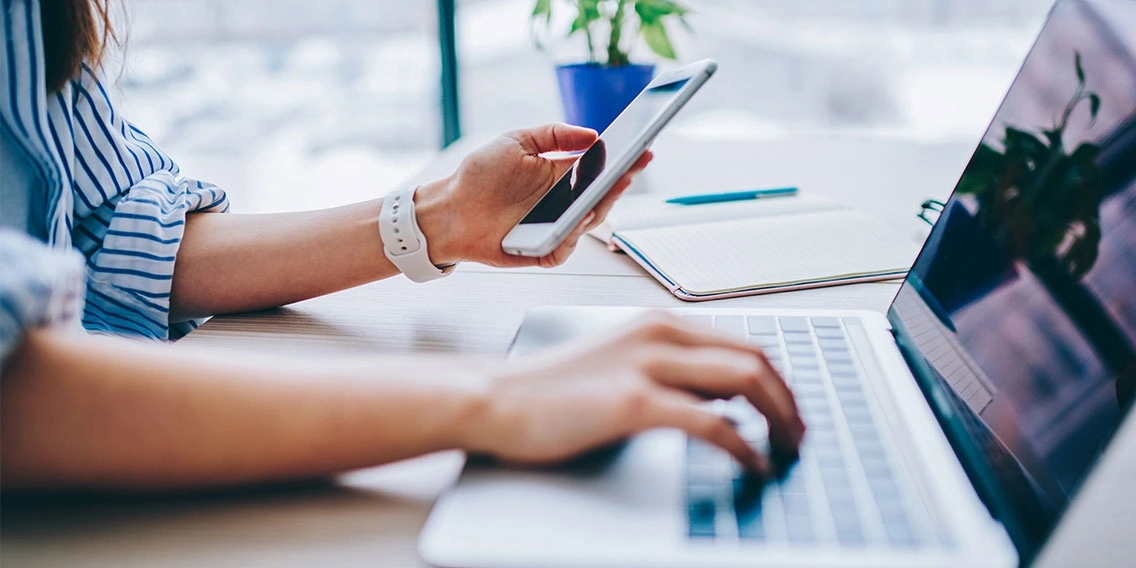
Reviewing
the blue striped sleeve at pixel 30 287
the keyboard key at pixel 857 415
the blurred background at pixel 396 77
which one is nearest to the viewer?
the blue striped sleeve at pixel 30 287

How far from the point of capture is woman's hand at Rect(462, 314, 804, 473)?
367 mm

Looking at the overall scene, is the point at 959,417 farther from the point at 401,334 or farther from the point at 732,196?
the point at 732,196

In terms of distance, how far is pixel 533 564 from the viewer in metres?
0.33

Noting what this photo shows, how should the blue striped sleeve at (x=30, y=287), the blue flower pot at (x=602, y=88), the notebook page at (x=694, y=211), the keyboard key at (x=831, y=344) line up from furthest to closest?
the blue flower pot at (x=602, y=88)
the notebook page at (x=694, y=211)
the keyboard key at (x=831, y=344)
the blue striped sleeve at (x=30, y=287)

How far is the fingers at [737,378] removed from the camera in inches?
15.2

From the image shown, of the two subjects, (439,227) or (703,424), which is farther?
(439,227)

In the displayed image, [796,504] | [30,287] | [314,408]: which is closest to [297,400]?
[314,408]

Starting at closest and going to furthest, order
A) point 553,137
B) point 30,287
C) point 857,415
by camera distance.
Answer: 1. point 30,287
2. point 857,415
3. point 553,137

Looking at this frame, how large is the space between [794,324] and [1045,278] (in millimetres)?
177

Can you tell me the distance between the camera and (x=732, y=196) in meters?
0.94

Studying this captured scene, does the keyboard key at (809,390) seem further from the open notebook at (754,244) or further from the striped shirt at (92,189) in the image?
the striped shirt at (92,189)

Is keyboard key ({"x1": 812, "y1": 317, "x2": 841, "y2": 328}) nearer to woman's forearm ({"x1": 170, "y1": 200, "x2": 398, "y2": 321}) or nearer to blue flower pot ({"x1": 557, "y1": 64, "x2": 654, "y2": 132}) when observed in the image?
woman's forearm ({"x1": 170, "y1": 200, "x2": 398, "y2": 321})

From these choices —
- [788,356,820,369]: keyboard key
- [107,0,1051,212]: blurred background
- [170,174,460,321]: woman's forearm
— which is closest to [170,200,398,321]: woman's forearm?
[170,174,460,321]: woman's forearm

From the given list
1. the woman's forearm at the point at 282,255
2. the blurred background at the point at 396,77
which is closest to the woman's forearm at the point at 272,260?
the woman's forearm at the point at 282,255
